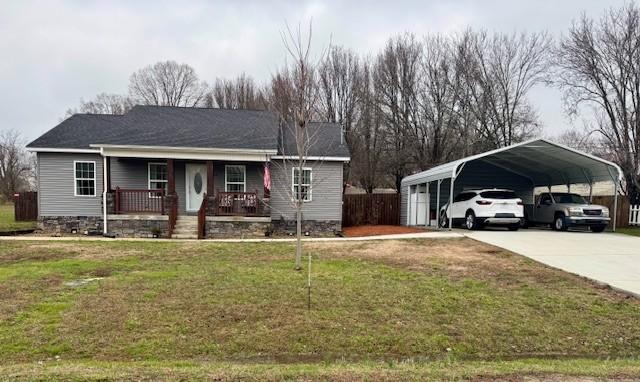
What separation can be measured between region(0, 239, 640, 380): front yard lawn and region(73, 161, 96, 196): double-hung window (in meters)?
9.15

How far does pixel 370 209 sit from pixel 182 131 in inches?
413

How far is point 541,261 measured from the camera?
1015 cm

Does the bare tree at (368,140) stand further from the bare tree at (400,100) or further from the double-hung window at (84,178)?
the double-hung window at (84,178)

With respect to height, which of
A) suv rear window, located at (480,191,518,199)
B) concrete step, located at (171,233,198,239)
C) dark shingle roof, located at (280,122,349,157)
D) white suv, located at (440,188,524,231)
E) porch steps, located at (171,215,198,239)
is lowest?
concrete step, located at (171,233,198,239)

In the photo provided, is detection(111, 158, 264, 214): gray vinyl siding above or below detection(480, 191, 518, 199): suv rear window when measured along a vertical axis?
above

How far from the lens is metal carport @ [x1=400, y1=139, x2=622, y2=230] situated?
17000mm

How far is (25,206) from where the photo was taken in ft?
70.6

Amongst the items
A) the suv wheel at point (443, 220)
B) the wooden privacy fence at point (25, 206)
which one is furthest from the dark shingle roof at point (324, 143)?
the wooden privacy fence at point (25, 206)

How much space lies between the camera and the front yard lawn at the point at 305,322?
426 centimetres

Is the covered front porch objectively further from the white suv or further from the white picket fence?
the white picket fence

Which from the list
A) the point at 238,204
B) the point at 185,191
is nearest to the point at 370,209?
the point at 238,204

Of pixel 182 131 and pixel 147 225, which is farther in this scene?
pixel 182 131

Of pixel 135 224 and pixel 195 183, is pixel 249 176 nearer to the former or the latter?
pixel 195 183

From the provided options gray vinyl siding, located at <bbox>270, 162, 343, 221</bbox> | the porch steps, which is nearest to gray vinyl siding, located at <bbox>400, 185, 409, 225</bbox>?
gray vinyl siding, located at <bbox>270, 162, 343, 221</bbox>
